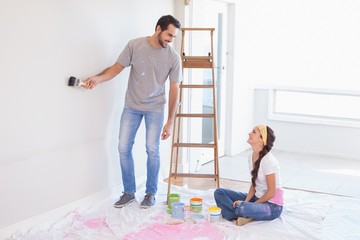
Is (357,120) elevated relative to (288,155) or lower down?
elevated

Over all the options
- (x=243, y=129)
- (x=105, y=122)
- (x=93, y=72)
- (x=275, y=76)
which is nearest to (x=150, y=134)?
(x=105, y=122)

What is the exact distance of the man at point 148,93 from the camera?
4258 mm

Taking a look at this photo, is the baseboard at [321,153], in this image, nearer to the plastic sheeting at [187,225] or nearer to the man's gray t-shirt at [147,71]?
the plastic sheeting at [187,225]

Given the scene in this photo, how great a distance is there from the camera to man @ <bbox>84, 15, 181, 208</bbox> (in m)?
4.26

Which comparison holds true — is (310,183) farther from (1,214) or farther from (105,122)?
(1,214)

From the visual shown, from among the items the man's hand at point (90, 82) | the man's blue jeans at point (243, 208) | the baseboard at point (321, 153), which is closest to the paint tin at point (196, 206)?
the man's blue jeans at point (243, 208)

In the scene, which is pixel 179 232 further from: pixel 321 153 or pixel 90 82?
pixel 321 153

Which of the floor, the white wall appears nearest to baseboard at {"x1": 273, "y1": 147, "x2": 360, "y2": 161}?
the floor

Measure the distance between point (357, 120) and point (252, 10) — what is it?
1.87 m

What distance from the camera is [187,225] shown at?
3977mm

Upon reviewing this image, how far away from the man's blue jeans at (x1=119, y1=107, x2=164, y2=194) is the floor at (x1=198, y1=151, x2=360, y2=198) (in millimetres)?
1224

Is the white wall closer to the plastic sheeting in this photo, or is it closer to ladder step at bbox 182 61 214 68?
the plastic sheeting

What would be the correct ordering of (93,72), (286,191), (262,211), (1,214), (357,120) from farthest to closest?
1. (357,120)
2. (286,191)
3. (93,72)
4. (262,211)
5. (1,214)

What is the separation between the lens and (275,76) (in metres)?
7.00
